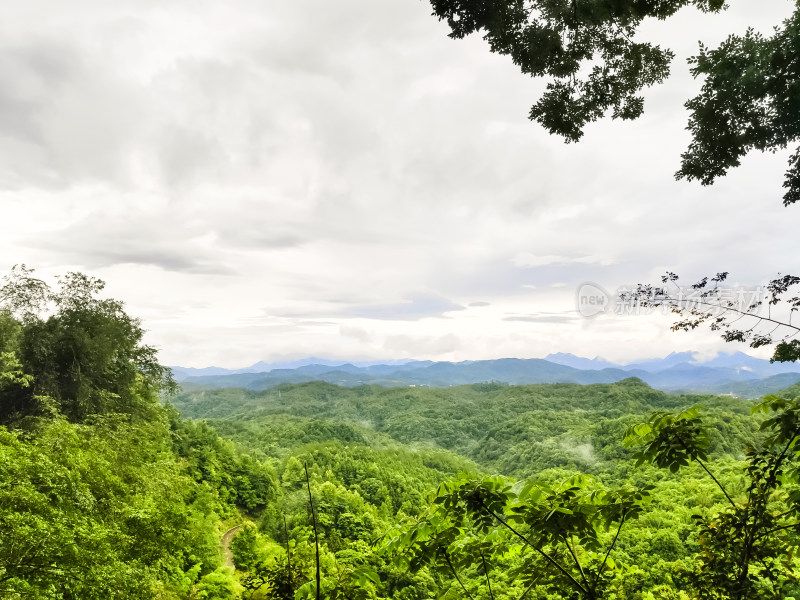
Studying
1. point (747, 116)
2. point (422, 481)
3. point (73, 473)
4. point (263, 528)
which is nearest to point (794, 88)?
point (747, 116)

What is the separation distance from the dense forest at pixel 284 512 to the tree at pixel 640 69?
133 inches

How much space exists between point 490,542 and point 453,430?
609ft

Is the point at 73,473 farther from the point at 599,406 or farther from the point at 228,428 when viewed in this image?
the point at 599,406

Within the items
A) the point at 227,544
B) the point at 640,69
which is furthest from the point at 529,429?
the point at 640,69

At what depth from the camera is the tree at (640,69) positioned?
4.54 metres

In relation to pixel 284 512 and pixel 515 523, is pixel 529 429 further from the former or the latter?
pixel 515 523

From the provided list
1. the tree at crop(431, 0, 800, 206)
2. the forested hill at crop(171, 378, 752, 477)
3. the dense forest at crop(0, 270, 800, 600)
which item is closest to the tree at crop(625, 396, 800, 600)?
the dense forest at crop(0, 270, 800, 600)

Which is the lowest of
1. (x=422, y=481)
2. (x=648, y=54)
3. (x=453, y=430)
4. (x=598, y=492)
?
(x=453, y=430)

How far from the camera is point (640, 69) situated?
507 centimetres

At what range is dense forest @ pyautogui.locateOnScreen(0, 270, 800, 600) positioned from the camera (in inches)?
101

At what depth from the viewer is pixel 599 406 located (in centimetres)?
17400

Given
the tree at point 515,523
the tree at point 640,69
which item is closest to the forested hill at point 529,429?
the tree at point 640,69

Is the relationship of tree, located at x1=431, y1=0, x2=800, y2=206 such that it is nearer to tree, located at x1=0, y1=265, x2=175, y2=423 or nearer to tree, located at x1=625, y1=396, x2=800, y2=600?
tree, located at x1=625, y1=396, x2=800, y2=600

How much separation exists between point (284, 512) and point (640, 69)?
1470cm
